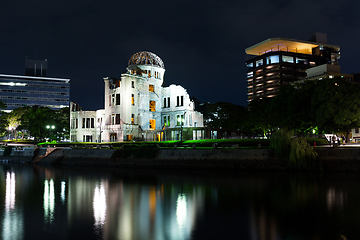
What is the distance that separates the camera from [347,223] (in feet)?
53.1

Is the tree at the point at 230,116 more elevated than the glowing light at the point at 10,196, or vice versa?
the tree at the point at 230,116

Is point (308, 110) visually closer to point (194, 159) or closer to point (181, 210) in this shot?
point (194, 159)

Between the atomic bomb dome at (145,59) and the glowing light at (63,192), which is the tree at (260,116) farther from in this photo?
the glowing light at (63,192)

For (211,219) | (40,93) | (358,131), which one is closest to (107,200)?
(211,219)

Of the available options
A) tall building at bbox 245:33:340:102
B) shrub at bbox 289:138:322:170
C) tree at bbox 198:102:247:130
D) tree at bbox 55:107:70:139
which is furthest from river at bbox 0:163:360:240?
tall building at bbox 245:33:340:102

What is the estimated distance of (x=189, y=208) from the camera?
2005 cm

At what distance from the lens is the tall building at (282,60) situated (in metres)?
134

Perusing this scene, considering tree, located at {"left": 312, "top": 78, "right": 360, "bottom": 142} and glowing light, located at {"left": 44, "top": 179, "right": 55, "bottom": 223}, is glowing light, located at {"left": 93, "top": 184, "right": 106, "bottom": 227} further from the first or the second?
tree, located at {"left": 312, "top": 78, "right": 360, "bottom": 142}

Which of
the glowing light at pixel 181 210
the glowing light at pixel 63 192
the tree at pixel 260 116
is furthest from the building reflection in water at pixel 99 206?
the tree at pixel 260 116

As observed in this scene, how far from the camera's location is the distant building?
167 m

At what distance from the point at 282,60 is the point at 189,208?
419ft

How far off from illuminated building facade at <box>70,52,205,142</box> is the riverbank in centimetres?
1695

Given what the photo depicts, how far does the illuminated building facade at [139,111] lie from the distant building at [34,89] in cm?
9862

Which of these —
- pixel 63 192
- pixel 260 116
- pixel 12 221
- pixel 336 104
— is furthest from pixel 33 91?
pixel 12 221
